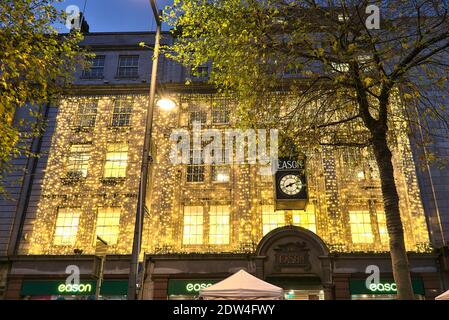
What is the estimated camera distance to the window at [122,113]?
64.5ft

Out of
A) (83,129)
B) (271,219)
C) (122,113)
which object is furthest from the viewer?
(122,113)

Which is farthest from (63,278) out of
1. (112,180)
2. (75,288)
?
(112,180)

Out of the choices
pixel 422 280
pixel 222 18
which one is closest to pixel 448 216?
pixel 422 280

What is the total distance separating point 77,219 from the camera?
1792 centimetres

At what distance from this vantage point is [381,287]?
50.9 feet

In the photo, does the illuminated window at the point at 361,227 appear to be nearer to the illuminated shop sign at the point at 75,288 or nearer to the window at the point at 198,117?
the window at the point at 198,117

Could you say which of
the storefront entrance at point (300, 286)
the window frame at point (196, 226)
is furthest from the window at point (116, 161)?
the storefront entrance at point (300, 286)

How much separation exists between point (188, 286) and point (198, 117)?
27.2ft

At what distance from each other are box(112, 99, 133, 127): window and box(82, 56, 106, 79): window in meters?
2.05

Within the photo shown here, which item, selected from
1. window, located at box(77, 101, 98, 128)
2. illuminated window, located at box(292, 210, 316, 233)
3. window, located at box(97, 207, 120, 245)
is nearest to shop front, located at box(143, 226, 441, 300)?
illuminated window, located at box(292, 210, 316, 233)

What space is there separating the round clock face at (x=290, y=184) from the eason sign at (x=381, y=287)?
14.6 ft

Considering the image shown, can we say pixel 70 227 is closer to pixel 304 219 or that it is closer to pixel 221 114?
pixel 221 114
